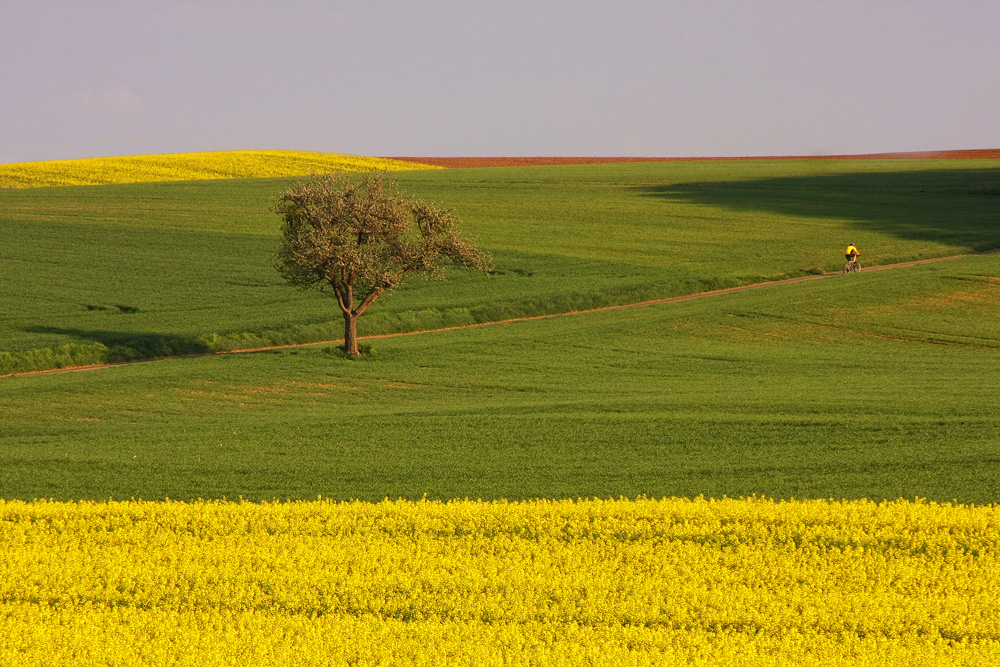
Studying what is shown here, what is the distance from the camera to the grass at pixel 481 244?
123 ft

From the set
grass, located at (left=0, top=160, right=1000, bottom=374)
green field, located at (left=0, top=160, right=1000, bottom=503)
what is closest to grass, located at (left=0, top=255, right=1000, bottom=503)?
green field, located at (left=0, top=160, right=1000, bottom=503)

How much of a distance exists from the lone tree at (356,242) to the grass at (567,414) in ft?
7.72

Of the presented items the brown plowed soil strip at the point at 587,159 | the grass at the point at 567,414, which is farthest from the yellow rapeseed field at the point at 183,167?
the grass at the point at 567,414

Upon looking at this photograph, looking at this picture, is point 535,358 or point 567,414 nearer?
point 567,414

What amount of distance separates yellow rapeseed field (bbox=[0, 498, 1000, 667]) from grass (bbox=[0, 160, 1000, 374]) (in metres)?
22.5

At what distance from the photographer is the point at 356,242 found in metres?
33.7

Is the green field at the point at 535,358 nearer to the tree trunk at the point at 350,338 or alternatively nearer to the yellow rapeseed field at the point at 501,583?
the tree trunk at the point at 350,338

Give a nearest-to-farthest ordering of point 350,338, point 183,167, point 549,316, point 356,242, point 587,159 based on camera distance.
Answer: point 350,338, point 356,242, point 549,316, point 183,167, point 587,159

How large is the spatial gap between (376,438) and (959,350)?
21265 mm

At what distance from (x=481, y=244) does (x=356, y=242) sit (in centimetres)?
2036

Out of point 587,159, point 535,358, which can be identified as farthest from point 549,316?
point 587,159

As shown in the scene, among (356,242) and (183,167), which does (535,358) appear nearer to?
(356,242)

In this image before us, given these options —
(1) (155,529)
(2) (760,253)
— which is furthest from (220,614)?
(2) (760,253)

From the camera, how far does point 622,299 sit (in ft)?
142
